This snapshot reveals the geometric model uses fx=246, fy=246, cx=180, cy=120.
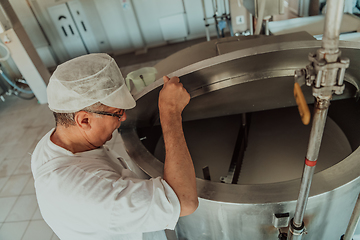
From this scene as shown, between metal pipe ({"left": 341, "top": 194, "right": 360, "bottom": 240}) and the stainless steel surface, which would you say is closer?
the stainless steel surface

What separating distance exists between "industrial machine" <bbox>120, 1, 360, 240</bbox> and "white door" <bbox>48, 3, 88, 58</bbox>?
5.44 m

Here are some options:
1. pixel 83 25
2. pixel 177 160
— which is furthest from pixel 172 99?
pixel 83 25

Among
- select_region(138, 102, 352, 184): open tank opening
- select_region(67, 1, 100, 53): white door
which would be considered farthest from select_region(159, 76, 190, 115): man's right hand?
select_region(67, 1, 100, 53): white door

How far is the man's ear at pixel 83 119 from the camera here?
0.95m

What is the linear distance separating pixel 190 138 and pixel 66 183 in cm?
124

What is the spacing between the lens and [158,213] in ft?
2.61

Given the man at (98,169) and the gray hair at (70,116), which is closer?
the man at (98,169)

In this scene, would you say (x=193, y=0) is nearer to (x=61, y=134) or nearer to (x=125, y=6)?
(x=125, y=6)

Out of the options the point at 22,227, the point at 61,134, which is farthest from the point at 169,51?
the point at 61,134

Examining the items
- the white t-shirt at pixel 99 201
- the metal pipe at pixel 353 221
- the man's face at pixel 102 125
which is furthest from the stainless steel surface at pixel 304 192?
the man's face at pixel 102 125

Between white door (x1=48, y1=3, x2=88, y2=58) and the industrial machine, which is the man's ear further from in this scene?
white door (x1=48, y1=3, x2=88, y2=58)

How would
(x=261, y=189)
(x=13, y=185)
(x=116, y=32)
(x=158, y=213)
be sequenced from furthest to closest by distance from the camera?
1. (x=116, y=32)
2. (x=13, y=185)
3. (x=261, y=189)
4. (x=158, y=213)

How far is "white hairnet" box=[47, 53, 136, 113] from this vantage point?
912 millimetres

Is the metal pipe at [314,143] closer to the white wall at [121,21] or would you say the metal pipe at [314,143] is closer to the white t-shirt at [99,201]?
the white t-shirt at [99,201]
